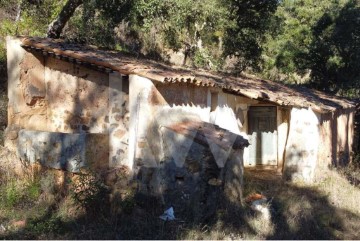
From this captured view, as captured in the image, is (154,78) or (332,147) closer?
(154,78)

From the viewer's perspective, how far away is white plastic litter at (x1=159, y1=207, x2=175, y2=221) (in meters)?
7.07

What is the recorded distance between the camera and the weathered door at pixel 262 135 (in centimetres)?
1362

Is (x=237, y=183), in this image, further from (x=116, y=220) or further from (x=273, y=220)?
(x=116, y=220)

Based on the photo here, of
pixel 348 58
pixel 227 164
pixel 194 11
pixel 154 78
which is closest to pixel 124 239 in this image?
pixel 227 164

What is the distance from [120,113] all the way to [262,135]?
628 cm

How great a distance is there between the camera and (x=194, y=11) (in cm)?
1514

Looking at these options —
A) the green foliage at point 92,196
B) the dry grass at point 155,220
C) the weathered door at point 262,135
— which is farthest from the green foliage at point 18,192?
the weathered door at point 262,135

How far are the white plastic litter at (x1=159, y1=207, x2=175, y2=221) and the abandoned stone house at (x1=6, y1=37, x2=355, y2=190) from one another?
2.65ft

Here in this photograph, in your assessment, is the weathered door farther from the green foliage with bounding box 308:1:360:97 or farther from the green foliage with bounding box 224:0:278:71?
the green foliage with bounding box 308:1:360:97

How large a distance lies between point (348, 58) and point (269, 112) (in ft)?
21.2

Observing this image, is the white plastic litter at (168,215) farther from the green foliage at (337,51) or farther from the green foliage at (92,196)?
the green foliage at (337,51)

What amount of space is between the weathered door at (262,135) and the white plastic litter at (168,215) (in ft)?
22.7

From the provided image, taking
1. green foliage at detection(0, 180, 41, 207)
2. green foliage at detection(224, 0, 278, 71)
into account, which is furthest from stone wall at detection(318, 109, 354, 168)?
green foliage at detection(0, 180, 41, 207)

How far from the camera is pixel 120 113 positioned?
8789 mm
